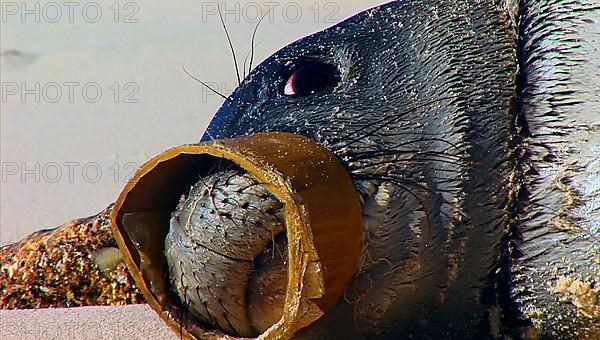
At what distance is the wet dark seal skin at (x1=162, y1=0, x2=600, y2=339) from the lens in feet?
5.73

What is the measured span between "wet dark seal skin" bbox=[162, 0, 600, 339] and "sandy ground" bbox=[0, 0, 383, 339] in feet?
9.91

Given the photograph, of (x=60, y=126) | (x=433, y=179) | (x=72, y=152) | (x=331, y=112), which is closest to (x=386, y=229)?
(x=433, y=179)

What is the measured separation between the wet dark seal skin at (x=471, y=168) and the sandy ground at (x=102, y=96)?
3.02 metres

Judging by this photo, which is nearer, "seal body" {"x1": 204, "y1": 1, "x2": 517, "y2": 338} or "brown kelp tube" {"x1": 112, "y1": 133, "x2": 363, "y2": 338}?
"brown kelp tube" {"x1": 112, "y1": 133, "x2": 363, "y2": 338}

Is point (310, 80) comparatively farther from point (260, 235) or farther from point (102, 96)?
point (102, 96)

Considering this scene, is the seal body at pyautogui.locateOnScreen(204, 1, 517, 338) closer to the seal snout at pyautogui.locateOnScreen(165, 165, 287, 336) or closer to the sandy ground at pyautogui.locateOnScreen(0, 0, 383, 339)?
the seal snout at pyautogui.locateOnScreen(165, 165, 287, 336)

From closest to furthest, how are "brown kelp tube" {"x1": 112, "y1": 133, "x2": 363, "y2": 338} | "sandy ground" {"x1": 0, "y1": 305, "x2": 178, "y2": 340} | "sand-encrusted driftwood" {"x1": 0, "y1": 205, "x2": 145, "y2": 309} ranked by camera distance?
"brown kelp tube" {"x1": 112, "y1": 133, "x2": 363, "y2": 338} → "sandy ground" {"x1": 0, "y1": 305, "x2": 178, "y2": 340} → "sand-encrusted driftwood" {"x1": 0, "y1": 205, "x2": 145, "y2": 309}

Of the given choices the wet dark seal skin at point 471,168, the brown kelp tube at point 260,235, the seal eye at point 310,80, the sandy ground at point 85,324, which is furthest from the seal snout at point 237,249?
the sandy ground at point 85,324

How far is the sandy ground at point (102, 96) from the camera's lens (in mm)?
5223

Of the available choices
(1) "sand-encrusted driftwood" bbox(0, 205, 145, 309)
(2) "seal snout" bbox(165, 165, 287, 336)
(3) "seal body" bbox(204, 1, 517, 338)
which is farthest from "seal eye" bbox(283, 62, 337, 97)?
(1) "sand-encrusted driftwood" bbox(0, 205, 145, 309)

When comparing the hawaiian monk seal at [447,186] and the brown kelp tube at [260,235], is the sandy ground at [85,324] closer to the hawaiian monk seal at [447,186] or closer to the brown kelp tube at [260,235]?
the hawaiian monk seal at [447,186]

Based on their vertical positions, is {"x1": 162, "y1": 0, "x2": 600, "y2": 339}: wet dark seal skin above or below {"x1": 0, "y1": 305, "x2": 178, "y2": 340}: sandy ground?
above

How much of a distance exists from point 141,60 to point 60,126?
118 centimetres

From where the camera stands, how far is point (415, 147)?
1.82 meters
